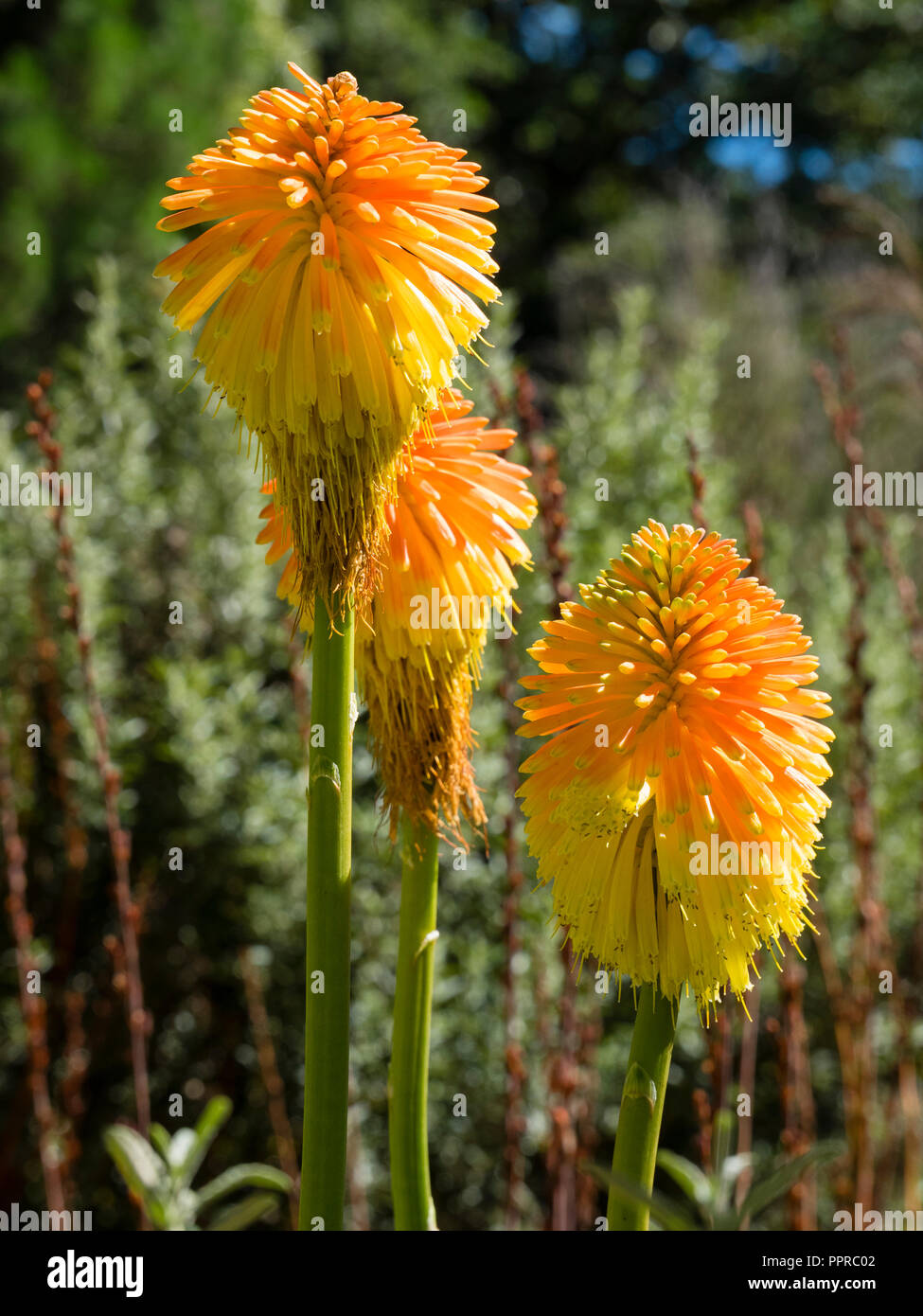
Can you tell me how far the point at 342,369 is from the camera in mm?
840

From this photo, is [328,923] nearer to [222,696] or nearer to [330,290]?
[330,290]

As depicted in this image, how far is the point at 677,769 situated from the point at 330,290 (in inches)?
17.1

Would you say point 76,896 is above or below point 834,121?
below

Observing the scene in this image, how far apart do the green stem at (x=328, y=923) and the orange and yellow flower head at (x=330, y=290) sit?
72 millimetres

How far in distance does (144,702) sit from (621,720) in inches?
120

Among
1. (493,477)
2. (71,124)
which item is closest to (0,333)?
(71,124)

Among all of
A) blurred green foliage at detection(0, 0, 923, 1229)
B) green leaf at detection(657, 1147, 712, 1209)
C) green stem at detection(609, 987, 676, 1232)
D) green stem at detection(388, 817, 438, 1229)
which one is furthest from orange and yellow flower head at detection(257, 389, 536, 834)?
blurred green foliage at detection(0, 0, 923, 1229)

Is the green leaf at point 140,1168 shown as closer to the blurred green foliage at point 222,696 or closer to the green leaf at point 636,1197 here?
the green leaf at point 636,1197

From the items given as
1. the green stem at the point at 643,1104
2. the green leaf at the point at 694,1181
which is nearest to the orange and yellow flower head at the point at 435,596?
the green stem at the point at 643,1104

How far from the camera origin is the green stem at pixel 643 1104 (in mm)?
856

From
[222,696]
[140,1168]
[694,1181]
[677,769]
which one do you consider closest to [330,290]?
[677,769]

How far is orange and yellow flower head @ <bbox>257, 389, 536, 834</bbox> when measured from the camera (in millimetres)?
1022

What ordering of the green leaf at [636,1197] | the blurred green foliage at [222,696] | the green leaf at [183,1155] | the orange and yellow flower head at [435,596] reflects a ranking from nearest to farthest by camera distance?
1. the green leaf at [636,1197]
2. the orange and yellow flower head at [435,596]
3. the green leaf at [183,1155]
4. the blurred green foliage at [222,696]

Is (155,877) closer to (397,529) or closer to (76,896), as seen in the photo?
(76,896)
